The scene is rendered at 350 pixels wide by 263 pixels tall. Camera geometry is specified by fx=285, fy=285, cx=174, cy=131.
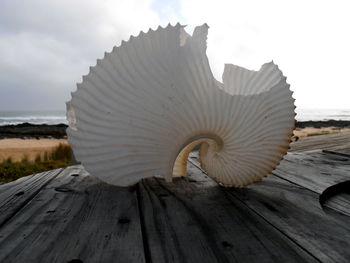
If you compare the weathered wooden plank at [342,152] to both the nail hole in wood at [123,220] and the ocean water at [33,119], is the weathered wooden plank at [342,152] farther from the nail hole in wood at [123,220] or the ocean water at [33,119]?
the ocean water at [33,119]

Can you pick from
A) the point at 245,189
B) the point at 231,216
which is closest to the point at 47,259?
the point at 231,216

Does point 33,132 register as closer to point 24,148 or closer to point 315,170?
point 24,148

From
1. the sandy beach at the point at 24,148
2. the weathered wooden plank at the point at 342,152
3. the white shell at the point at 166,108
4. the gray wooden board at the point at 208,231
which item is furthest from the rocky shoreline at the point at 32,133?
the gray wooden board at the point at 208,231

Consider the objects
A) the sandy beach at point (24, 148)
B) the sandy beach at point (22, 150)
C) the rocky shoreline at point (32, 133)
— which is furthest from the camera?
the rocky shoreline at point (32, 133)

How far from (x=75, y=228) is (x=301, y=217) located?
80 cm

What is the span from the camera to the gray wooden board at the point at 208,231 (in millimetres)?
767

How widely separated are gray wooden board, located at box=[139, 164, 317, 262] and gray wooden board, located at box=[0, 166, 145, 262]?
0.06 m

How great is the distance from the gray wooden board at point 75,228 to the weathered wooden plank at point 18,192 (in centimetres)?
3

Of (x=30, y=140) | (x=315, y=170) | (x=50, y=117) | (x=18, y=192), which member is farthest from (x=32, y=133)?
(x=50, y=117)

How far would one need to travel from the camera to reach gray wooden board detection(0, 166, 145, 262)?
2.46 feet

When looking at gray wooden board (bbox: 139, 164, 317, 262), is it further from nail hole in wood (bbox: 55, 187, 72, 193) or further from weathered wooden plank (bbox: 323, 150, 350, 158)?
weathered wooden plank (bbox: 323, 150, 350, 158)

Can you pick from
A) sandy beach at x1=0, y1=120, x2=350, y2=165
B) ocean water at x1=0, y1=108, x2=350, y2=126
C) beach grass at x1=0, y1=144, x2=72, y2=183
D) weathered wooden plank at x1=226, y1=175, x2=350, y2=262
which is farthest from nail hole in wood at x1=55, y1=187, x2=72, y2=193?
ocean water at x1=0, y1=108, x2=350, y2=126

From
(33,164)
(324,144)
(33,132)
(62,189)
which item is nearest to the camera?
(62,189)

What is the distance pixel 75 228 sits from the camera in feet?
2.96
